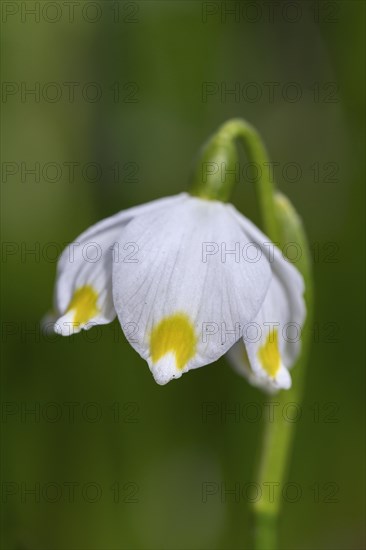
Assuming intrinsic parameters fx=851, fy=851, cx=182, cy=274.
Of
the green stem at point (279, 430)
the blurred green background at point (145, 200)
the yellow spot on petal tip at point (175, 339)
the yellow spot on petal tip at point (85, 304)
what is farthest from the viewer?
the blurred green background at point (145, 200)

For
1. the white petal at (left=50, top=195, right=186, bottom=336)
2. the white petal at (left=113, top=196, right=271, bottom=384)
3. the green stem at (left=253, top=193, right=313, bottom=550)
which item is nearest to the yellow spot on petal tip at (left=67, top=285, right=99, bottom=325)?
the white petal at (left=50, top=195, right=186, bottom=336)

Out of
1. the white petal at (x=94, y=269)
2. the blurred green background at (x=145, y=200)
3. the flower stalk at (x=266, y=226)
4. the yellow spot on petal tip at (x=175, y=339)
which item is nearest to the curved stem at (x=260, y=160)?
the flower stalk at (x=266, y=226)

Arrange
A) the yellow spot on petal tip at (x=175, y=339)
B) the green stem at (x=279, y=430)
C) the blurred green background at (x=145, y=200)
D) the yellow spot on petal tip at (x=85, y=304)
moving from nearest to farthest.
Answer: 1. the yellow spot on petal tip at (x=175, y=339)
2. the yellow spot on petal tip at (x=85, y=304)
3. the green stem at (x=279, y=430)
4. the blurred green background at (x=145, y=200)

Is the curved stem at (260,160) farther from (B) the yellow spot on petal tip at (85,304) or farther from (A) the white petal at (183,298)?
(B) the yellow spot on petal tip at (85,304)

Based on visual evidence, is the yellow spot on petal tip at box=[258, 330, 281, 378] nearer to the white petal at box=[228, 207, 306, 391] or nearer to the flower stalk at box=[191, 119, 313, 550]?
the white petal at box=[228, 207, 306, 391]

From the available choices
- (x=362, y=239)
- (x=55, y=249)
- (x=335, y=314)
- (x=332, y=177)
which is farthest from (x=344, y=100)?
(x=55, y=249)

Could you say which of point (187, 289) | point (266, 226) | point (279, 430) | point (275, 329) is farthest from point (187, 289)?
point (279, 430)

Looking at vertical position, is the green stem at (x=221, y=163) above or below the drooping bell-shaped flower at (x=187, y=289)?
above
